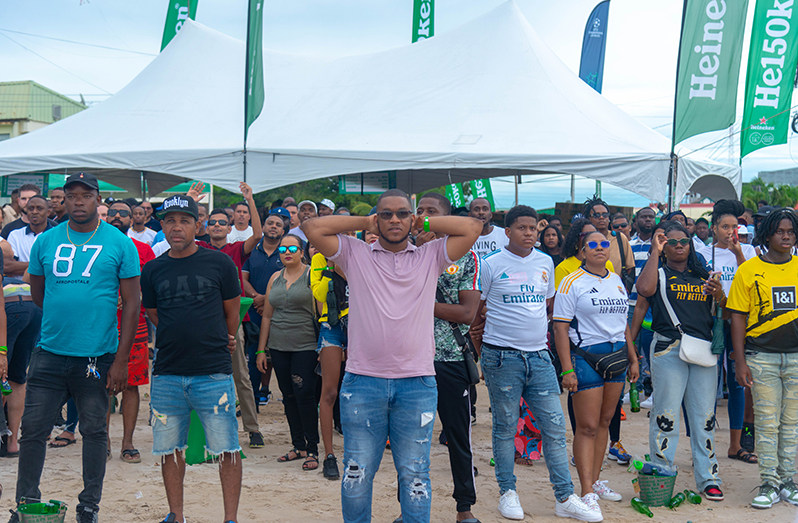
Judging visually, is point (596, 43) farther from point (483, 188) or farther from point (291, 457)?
point (291, 457)

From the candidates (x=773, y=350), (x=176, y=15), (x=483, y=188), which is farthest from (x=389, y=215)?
(x=176, y=15)

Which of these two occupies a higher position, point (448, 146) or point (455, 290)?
point (448, 146)

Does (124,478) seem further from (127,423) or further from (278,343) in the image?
(278,343)

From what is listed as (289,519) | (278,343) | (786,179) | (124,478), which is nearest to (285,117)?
(278,343)

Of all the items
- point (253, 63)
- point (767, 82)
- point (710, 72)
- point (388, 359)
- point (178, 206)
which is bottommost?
point (388, 359)

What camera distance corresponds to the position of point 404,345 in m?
3.07

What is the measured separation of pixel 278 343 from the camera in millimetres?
5312

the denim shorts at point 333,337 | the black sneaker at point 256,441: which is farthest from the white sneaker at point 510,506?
the black sneaker at point 256,441

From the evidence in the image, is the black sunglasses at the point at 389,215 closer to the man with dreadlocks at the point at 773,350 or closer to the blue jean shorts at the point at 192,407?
the blue jean shorts at the point at 192,407

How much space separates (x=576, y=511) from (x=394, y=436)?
1660 mm

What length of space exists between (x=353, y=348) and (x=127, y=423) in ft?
9.27

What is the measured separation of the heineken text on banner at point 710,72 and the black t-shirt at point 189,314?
6.93 meters

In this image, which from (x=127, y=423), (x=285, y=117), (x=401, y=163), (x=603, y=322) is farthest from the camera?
(x=285, y=117)

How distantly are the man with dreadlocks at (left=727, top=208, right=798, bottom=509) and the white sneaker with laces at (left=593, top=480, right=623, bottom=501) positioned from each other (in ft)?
2.97
